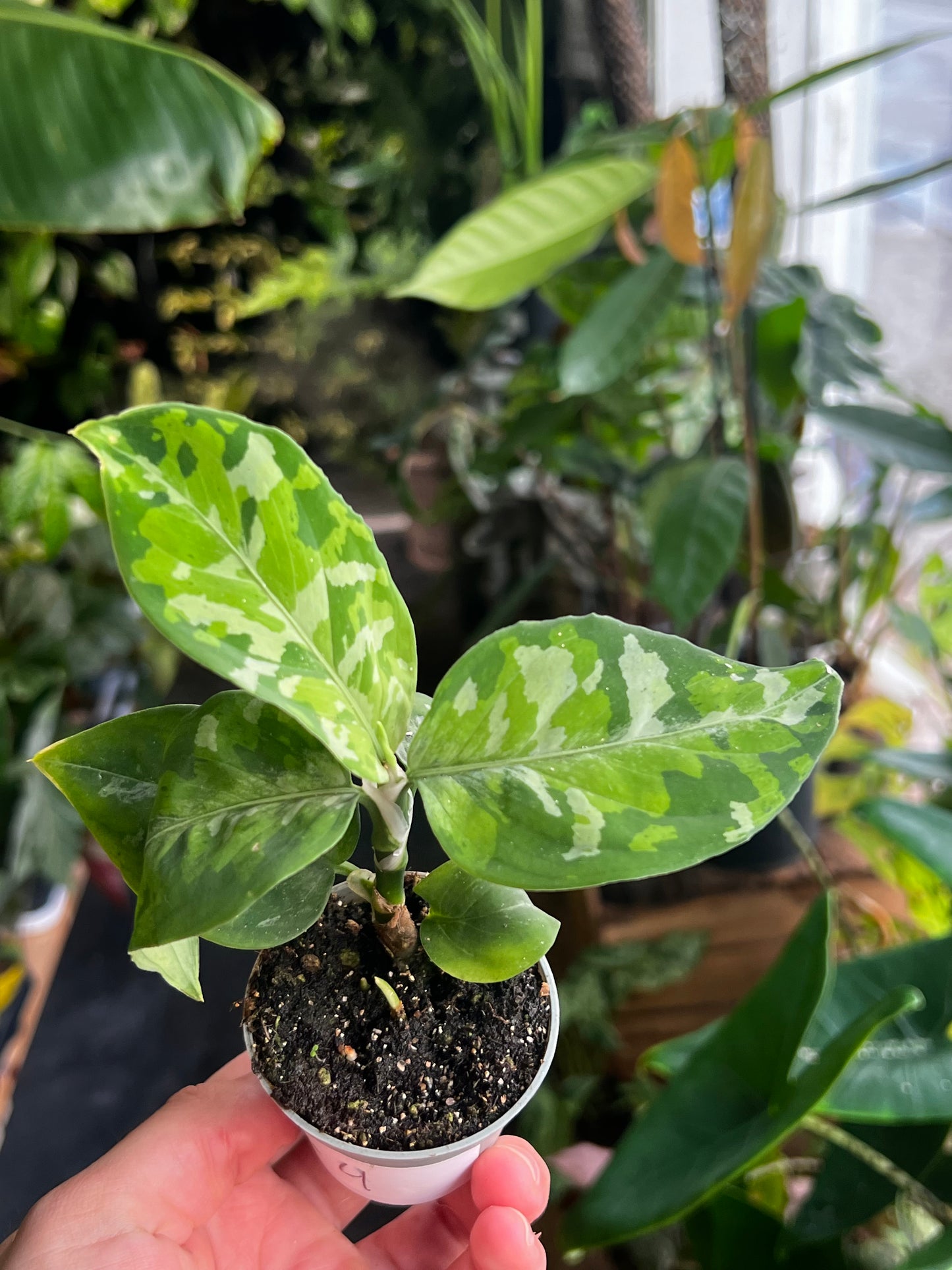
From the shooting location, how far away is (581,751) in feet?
0.94

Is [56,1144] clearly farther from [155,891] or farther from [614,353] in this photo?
[614,353]

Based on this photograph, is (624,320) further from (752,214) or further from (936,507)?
(936,507)

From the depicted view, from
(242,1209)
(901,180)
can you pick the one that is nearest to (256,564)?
(242,1209)

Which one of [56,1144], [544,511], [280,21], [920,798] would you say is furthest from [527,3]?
[56,1144]

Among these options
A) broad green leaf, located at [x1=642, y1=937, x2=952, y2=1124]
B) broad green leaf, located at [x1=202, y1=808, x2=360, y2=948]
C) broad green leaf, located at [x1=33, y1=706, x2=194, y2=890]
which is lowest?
broad green leaf, located at [x1=642, y1=937, x2=952, y2=1124]

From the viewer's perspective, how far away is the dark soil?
1.14 feet

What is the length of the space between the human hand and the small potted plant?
0.07 metres

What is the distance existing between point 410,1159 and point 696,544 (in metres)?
0.59

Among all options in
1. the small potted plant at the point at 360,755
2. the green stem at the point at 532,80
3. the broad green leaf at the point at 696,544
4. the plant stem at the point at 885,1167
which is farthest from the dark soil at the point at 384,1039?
the green stem at the point at 532,80

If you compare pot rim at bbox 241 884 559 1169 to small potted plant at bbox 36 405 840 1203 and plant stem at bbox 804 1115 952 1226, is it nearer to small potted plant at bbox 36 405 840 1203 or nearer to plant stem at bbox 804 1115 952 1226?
small potted plant at bbox 36 405 840 1203

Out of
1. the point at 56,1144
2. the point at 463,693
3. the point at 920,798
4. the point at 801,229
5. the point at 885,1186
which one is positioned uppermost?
the point at 463,693

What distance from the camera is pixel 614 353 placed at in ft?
2.75

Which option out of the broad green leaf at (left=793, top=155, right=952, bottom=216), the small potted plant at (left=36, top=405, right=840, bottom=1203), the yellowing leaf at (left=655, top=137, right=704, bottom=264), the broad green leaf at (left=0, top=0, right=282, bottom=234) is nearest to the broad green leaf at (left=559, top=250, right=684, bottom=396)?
the yellowing leaf at (left=655, top=137, right=704, bottom=264)

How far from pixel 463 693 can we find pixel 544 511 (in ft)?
2.95
